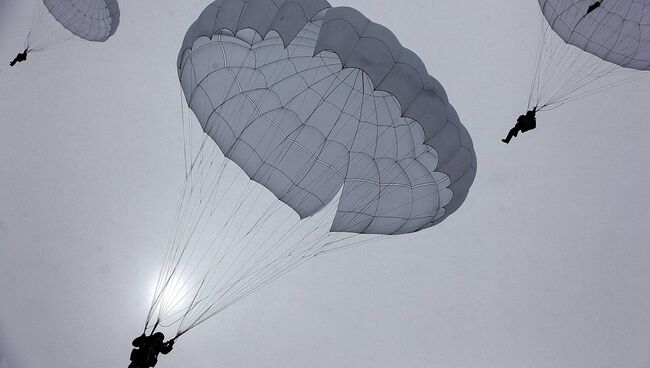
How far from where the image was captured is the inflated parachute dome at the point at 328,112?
11.2 meters

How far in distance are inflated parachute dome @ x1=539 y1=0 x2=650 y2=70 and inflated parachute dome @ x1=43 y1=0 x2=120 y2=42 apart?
12.4 meters

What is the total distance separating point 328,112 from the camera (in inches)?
492

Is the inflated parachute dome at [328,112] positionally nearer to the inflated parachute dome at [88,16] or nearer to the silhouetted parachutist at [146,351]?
the silhouetted parachutist at [146,351]

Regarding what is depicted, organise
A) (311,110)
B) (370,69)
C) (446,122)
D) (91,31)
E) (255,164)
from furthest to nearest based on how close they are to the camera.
A: (91,31)
(255,164)
(311,110)
(446,122)
(370,69)

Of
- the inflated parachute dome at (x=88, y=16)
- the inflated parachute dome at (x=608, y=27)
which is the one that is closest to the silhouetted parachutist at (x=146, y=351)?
the inflated parachute dome at (x=88, y=16)

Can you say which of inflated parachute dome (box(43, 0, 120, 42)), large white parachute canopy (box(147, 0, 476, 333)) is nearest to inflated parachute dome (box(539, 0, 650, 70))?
large white parachute canopy (box(147, 0, 476, 333))

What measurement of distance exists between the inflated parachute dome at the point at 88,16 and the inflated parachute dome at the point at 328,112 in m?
6.24

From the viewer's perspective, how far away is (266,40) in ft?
39.9

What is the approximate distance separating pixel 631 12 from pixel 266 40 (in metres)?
8.83

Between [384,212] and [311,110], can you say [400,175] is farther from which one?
[311,110]

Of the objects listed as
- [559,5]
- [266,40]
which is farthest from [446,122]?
[559,5]

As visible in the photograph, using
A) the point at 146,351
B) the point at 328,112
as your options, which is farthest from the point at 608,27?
the point at 146,351

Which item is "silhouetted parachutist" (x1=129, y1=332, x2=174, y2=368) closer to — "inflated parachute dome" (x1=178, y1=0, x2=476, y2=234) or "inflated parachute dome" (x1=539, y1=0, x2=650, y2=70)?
"inflated parachute dome" (x1=178, y1=0, x2=476, y2=234)

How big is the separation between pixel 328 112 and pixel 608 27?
24.5 feet
